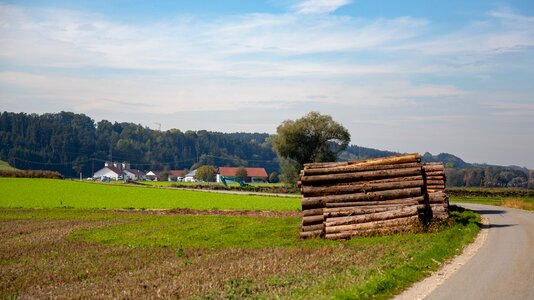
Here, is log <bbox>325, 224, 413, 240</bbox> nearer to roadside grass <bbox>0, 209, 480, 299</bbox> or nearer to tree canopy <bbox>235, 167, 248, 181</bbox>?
roadside grass <bbox>0, 209, 480, 299</bbox>

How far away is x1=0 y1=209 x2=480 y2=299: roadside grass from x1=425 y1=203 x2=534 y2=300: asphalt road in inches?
38.0

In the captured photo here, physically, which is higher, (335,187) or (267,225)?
(335,187)

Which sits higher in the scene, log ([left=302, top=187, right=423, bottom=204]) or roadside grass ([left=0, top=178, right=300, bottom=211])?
log ([left=302, top=187, right=423, bottom=204])

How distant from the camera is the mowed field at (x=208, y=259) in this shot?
47.5 ft

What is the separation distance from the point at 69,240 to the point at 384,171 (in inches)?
601

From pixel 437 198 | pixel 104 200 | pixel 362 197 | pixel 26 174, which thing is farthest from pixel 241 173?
pixel 362 197

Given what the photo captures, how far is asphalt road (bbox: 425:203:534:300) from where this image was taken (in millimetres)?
12898

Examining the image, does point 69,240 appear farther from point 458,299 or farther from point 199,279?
point 458,299

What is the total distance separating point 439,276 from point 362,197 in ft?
45.4

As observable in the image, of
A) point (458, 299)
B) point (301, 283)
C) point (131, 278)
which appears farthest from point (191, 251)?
point (458, 299)

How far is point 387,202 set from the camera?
29109mm

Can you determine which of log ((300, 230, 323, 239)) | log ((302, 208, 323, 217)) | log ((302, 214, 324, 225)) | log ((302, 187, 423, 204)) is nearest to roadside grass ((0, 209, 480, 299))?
log ((300, 230, 323, 239))

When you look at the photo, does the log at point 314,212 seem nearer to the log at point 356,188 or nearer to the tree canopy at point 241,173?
the log at point 356,188

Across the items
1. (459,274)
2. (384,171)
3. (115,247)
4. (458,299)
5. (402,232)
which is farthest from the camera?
(384,171)
